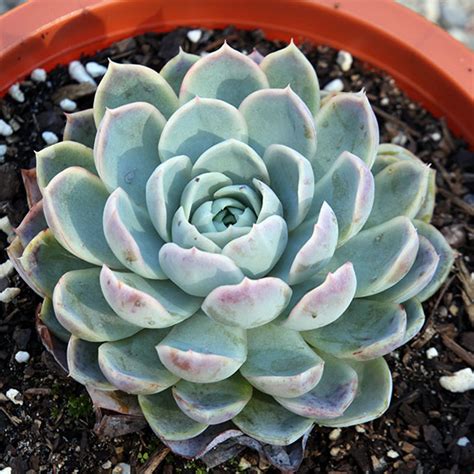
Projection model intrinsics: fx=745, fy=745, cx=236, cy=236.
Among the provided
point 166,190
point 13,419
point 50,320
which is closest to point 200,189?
point 166,190

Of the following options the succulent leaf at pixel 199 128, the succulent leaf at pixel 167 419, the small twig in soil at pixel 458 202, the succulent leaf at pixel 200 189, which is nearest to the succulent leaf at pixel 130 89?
the succulent leaf at pixel 199 128

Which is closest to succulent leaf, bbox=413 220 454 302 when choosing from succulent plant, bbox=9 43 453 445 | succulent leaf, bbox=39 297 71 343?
succulent plant, bbox=9 43 453 445

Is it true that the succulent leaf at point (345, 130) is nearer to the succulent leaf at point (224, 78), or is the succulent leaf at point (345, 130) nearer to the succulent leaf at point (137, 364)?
the succulent leaf at point (224, 78)

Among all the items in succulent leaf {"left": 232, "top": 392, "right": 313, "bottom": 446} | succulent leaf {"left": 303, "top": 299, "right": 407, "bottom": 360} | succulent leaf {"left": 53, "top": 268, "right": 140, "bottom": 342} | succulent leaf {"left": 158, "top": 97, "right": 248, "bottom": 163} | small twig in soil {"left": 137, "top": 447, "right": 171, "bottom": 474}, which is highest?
succulent leaf {"left": 158, "top": 97, "right": 248, "bottom": 163}

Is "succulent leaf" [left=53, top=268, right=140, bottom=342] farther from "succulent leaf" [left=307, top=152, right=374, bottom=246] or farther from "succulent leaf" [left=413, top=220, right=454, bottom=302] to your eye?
"succulent leaf" [left=413, top=220, right=454, bottom=302]

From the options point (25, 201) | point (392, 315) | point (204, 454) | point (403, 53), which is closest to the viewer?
point (392, 315)

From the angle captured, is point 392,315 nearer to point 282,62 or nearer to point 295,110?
point 295,110

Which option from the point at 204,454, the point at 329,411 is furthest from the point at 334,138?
the point at 204,454

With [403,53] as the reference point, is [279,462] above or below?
below
